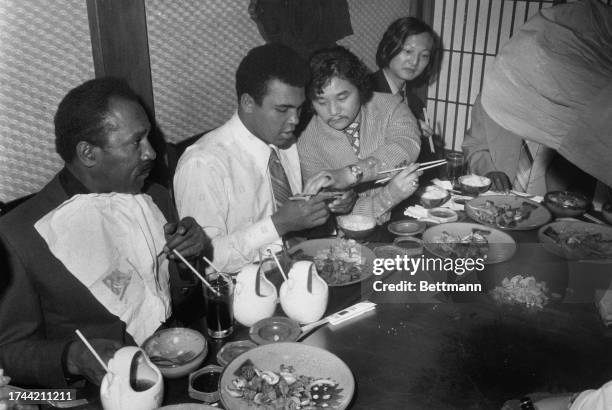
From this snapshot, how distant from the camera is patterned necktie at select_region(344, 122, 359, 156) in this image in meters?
3.58

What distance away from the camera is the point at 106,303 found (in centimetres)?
210

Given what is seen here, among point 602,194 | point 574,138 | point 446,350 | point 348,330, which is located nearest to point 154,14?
point 348,330

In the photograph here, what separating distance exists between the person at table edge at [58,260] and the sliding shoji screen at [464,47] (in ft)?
14.7

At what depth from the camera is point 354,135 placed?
360 cm

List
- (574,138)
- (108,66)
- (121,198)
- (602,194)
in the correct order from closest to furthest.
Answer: (574,138) < (121,198) < (108,66) < (602,194)

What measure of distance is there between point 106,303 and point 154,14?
1.87 metres

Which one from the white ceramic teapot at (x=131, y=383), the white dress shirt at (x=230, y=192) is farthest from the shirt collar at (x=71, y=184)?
the white ceramic teapot at (x=131, y=383)

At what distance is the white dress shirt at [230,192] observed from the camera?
103 inches

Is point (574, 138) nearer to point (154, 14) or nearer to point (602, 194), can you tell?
point (154, 14)

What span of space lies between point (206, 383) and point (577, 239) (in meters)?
1.89

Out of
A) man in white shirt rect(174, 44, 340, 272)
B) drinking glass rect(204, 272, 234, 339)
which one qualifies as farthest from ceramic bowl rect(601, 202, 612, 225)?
drinking glass rect(204, 272, 234, 339)

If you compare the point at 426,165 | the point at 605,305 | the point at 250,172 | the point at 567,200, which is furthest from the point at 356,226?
the point at 567,200

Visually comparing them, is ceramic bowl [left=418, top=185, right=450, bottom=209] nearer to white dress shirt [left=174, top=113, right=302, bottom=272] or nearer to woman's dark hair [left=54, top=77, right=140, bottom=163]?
white dress shirt [left=174, top=113, right=302, bottom=272]

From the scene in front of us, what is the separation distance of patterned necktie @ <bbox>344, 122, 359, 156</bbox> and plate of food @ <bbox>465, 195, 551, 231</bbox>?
34.0 inches
